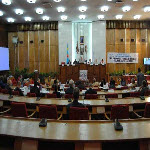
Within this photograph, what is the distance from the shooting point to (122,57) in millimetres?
15234

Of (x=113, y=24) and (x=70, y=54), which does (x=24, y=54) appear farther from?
(x=113, y=24)

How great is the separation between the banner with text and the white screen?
26.1 feet

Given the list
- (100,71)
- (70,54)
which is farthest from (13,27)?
(100,71)

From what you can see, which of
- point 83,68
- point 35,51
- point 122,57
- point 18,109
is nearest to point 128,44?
point 122,57

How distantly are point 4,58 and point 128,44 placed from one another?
9.68 m

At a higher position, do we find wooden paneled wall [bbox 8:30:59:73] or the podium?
wooden paneled wall [bbox 8:30:59:73]

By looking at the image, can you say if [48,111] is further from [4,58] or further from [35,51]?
[35,51]

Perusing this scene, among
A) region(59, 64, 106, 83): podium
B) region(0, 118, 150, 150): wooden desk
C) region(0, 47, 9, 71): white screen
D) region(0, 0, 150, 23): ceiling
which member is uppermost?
region(0, 0, 150, 23): ceiling

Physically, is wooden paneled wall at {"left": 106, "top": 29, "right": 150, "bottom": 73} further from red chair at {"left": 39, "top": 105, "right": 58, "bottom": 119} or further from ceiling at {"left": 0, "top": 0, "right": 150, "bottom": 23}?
red chair at {"left": 39, "top": 105, "right": 58, "bottom": 119}

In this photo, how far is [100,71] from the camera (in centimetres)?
1401

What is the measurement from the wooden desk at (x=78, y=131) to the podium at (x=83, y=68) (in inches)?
424

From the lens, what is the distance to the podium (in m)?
14.0

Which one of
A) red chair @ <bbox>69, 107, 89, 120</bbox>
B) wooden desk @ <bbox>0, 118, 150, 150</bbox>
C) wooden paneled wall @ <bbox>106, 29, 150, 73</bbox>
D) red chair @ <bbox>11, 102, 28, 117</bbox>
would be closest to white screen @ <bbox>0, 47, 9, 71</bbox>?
wooden paneled wall @ <bbox>106, 29, 150, 73</bbox>

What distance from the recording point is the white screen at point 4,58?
48.0ft
